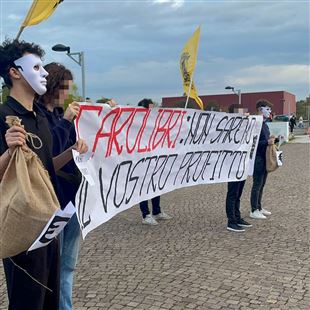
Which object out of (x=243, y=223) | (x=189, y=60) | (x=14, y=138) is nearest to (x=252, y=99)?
(x=189, y=60)

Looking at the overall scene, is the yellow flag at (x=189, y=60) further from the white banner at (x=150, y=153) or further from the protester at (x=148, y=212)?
the white banner at (x=150, y=153)

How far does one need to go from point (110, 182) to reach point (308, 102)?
88.1 m

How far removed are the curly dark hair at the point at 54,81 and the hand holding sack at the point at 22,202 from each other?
90 centimetres

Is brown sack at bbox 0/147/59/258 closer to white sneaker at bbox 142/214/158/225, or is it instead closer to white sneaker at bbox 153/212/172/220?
white sneaker at bbox 142/214/158/225

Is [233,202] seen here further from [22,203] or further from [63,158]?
[22,203]

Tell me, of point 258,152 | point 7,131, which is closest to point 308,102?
point 258,152

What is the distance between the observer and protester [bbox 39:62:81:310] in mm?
2973

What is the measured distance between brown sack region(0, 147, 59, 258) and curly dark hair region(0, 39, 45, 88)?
50cm

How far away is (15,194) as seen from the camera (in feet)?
6.95

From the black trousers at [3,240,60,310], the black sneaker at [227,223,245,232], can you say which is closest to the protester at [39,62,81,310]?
the black trousers at [3,240,60,310]

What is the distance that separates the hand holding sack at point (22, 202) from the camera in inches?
83.2

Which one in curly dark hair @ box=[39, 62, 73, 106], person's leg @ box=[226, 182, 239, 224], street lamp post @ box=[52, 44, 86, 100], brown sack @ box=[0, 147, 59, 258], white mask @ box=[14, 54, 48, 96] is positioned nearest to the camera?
brown sack @ box=[0, 147, 59, 258]

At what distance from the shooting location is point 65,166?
298 cm

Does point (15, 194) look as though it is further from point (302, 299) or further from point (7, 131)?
point (302, 299)
